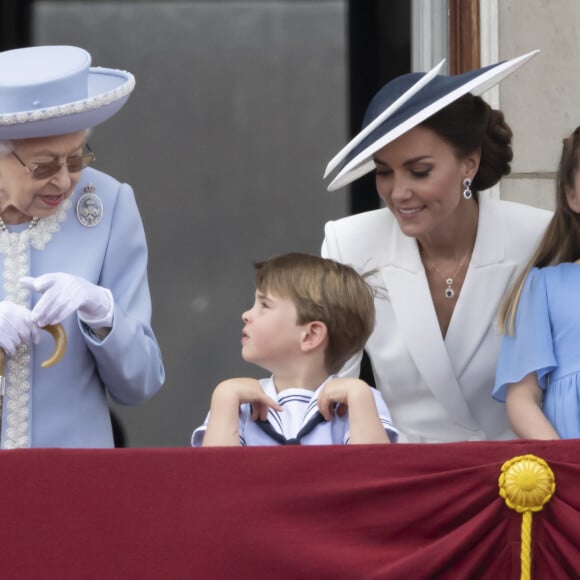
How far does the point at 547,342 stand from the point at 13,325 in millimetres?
981

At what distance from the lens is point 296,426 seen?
2.81 metres

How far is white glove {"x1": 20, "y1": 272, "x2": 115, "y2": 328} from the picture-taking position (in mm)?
2736

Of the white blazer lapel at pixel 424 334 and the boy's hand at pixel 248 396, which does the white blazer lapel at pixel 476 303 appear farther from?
the boy's hand at pixel 248 396

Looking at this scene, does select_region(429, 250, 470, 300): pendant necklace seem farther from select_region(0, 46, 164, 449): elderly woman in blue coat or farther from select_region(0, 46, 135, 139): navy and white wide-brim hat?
select_region(0, 46, 135, 139): navy and white wide-brim hat

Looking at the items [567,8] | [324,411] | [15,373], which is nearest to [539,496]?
[324,411]

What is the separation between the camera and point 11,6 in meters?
4.63

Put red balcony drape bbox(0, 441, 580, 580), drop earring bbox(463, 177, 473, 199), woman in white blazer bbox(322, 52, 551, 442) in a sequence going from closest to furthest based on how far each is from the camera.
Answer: red balcony drape bbox(0, 441, 580, 580)
woman in white blazer bbox(322, 52, 551, 442)
drop earring bbox(463, 177, 473, 199)

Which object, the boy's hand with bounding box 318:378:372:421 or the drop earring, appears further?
the drop earring

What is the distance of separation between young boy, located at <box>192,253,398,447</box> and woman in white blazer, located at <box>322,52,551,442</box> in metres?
0.34

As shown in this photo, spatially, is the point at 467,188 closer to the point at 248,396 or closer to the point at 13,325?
the point at 248,396

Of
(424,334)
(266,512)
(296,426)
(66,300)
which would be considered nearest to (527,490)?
(266,512)

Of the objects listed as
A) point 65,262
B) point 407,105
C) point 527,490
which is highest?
point 407,105

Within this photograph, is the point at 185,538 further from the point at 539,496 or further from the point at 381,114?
the point at 381,114

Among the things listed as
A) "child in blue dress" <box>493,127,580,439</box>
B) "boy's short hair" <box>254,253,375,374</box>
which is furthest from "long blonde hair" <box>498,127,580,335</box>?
"boy's short hair" <box>254,253,375,374</box>
